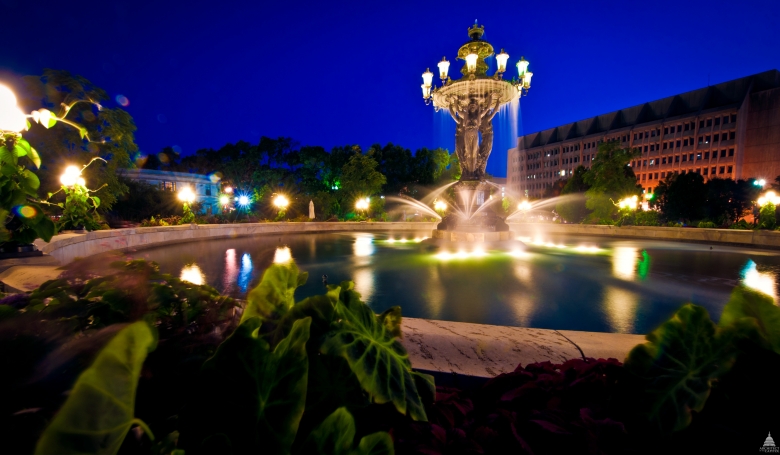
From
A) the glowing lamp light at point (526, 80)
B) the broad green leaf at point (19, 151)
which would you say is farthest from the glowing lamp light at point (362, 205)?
the broad green leaf at point (19, 151)

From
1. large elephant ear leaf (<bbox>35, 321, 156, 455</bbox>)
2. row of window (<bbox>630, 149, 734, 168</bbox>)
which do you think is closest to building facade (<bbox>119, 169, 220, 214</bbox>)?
large elephant ear leaf (<bbox>35, 321, 156, 455</bbox>)

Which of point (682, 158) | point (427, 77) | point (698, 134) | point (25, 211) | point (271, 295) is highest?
point (698, 134)

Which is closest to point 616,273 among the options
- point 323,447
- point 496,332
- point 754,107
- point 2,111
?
point 496,332

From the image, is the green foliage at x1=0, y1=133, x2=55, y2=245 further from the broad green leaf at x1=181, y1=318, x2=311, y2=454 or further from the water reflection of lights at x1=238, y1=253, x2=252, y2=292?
the water reflection of lights at x1=238, y1=253, x2=252, y2=292

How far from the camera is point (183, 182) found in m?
62.8

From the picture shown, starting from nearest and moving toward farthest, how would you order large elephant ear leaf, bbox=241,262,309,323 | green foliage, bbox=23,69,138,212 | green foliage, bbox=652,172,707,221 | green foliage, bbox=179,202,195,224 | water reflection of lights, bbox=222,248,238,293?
A: large elephant ear leaf, bbox=241,262,309,323 < water reflection of lights, bbox=222,248,238,293 < green foliage, bbox=179,202,195,224 < green foliage, bbox=23,69,138,212 < green foliage, bbox=652,172,707,221

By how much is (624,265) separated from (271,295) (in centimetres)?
1089

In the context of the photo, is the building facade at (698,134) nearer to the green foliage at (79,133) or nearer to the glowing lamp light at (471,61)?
the glowing lamp light at (471,61)

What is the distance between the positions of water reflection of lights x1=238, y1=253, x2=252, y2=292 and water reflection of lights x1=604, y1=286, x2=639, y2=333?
5986mm

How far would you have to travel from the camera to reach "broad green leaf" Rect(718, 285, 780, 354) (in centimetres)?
93

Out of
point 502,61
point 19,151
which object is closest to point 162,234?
point 19,151

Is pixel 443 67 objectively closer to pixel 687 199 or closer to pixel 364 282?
pixel 364 282

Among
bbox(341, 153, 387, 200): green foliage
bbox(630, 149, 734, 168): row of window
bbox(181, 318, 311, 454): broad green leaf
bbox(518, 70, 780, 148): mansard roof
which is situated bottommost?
bbox(181, 318, 311, 454): broad green leaf

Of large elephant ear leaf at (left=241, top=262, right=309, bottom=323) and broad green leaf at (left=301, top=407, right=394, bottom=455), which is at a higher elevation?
large elephant ear leaf at (left=241, top=262, right=309, bottom=323)
